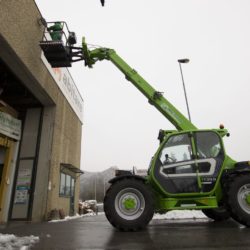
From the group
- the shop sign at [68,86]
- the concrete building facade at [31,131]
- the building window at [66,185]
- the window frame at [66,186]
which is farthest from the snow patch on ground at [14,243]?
the building window at [66,185]

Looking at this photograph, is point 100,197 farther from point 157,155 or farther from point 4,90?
point 157,155

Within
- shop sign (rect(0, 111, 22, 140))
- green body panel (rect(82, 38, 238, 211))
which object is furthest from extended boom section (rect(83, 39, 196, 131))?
shop sign (rect(0, 111, 22, 140))

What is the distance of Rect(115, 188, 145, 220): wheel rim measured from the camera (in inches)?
231

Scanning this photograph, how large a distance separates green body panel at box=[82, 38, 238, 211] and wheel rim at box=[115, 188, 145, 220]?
5cm

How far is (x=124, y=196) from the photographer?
19.9 feet

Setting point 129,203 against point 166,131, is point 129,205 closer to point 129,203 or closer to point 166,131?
point 129,203

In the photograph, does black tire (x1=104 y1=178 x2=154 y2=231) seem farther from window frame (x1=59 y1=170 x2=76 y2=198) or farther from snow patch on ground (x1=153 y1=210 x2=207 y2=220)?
window frame (x1=59 y1=170 x2=76 y2=198)

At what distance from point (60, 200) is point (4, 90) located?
728 cm

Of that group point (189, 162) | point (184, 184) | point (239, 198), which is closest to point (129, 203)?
point (184, 184)

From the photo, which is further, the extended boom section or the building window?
the building window

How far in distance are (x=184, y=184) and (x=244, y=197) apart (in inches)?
51.5

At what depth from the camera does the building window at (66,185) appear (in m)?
17.2

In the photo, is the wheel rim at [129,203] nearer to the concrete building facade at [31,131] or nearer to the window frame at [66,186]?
the concrete building facade at [31,131]

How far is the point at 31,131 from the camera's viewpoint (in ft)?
48.8
